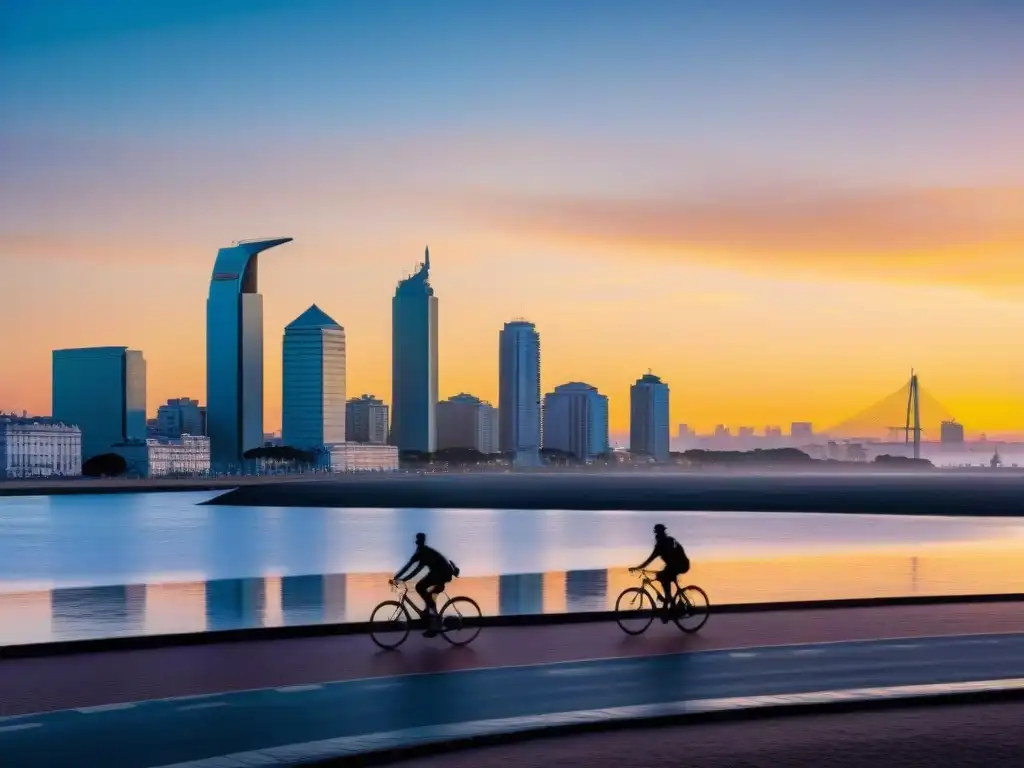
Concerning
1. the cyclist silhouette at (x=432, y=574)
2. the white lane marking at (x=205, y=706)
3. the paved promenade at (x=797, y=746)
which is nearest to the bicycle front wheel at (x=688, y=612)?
the cyclist silhouette at (x=432, y=574)

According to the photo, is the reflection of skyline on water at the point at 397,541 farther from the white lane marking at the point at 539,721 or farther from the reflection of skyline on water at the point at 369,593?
the white lane marking at the point at 539,721

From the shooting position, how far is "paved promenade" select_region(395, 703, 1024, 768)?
12.0 metres

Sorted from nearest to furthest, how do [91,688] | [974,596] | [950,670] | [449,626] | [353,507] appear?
[91,688], [950,670], [449,626], [974,596], [353,507]

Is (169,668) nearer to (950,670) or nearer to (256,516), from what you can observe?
(950,670)

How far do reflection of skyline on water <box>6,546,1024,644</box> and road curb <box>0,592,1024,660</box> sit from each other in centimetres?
294

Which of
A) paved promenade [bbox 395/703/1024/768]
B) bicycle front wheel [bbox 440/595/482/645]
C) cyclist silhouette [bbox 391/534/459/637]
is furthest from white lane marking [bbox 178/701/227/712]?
bicycle front wheel [bbox 440/595/482/645]

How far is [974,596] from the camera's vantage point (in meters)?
27.4

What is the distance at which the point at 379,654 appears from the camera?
19.7m

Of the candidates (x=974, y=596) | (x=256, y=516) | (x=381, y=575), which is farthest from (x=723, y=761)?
(x=256, y=516)

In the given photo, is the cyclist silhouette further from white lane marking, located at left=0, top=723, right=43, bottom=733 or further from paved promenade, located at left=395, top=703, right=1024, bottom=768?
white lane marking, located at left=0, top=723, right=43, bottom=733

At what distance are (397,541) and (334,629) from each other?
161 feet

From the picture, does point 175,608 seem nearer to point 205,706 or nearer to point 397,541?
point 205,706

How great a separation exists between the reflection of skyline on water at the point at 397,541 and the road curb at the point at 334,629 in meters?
6.29

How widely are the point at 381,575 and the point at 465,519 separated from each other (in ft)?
199
